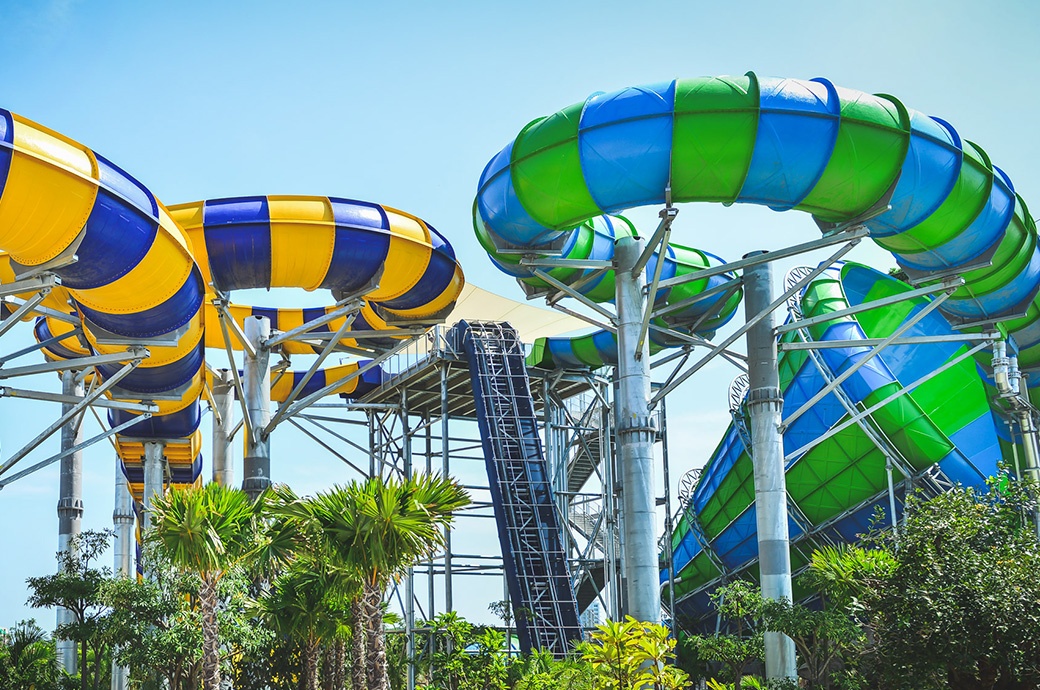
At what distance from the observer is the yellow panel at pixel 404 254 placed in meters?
21.3

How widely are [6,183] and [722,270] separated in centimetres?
1125

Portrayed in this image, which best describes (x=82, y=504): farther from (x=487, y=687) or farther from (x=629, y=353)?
(x=629, y=353)

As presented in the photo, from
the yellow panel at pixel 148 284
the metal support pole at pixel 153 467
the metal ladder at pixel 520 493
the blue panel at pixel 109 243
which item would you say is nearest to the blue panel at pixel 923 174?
the yellow panel at pixel 148 284

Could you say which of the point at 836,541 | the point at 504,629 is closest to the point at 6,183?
the point at 504,629

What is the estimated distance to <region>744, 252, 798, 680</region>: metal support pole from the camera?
18.9m

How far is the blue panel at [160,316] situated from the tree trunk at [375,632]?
17.8ft

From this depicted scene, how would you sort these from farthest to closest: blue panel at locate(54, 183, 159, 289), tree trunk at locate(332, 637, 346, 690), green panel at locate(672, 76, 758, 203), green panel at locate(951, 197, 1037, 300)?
tree trunk at locate(332, 637, 346, 690), green panel at locate(951, 197, 1037, 300), green panel at locate(672, 76, 758, 203), blue panel at locate(54, 183, 159, 289)

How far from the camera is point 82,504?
27828 millimetres

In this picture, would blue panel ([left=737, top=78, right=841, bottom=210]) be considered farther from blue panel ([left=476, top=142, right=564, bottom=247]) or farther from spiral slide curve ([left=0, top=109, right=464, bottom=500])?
spiral slide curve ([left=0, top=109, right=464, bottom=500])

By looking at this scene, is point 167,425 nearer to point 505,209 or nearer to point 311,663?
point 311,663

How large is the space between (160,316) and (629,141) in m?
7.84

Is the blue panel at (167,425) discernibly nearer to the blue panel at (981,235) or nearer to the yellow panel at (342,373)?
the yellow panel at (342,373)

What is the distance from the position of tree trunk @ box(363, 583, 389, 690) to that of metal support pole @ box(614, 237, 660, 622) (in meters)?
4.46

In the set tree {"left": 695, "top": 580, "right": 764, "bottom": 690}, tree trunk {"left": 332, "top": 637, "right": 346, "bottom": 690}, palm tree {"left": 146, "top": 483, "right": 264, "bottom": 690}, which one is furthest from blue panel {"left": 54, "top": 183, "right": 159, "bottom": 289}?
tree {"left": 695, "top": 580, "right": 764, "bottom": 690}
